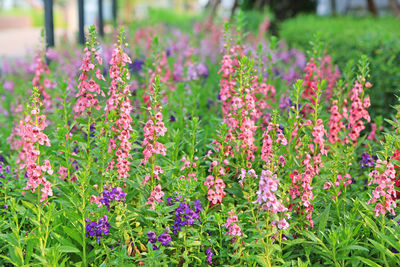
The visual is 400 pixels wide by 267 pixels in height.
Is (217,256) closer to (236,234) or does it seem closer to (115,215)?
(236,234)

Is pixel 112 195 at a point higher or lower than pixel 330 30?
lower

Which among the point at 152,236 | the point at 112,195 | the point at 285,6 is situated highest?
the point at 285,6

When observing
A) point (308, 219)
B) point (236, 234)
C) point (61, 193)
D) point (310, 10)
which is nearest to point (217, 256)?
point (236, 234)

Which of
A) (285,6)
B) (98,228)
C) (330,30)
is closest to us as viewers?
(98,228)

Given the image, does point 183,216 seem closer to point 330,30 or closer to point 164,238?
point 164,238

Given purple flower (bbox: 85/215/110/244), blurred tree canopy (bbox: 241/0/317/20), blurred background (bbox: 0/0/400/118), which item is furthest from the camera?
blurred tree canopy (bbox: 241/0/317/20)

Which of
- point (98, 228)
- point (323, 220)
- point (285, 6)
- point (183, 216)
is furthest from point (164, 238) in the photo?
point (285, 6)

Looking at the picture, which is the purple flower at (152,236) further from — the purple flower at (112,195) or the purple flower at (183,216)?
the purple flower at (112,195)

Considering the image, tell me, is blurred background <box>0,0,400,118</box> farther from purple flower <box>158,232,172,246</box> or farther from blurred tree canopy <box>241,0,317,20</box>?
purple flower <box>158,232,172,246</box>

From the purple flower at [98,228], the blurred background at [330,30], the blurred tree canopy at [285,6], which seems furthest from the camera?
the blurred tree canopy at [285,6]

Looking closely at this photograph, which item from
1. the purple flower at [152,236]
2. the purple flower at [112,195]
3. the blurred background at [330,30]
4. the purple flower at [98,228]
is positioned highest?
the blurred background at [330,30]

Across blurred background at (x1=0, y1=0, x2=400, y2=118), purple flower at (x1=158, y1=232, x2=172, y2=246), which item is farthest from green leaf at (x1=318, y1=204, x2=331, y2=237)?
blurred background at (x1=0, y1=0, x2=400, y2=118)

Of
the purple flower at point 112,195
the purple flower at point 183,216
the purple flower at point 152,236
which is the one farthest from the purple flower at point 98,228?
the purple flower at point 183,216

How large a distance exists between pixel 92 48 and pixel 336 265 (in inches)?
87.5
